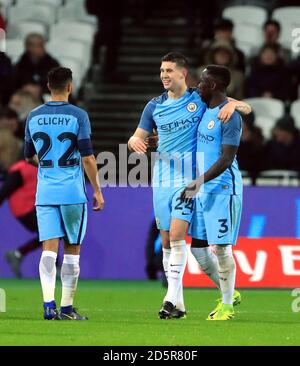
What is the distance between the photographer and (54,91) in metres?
11.4

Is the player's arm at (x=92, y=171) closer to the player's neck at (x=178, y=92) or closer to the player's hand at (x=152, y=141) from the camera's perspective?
the player's hand at (x=152, y=141)

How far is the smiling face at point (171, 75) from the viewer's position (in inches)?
463

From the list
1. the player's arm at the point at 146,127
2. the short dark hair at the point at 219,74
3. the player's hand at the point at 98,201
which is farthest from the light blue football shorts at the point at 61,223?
the short dark hair at the point at 219,74

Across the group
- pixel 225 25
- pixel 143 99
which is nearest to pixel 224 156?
pixel 225 25

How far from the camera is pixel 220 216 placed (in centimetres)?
1147

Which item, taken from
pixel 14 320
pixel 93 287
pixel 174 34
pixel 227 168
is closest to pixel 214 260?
pixel 227 168

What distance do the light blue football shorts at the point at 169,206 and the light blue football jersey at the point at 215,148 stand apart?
0.69ft

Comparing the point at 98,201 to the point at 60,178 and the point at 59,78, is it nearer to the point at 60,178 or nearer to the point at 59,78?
the point at 60,178

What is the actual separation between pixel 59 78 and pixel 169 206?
148cm

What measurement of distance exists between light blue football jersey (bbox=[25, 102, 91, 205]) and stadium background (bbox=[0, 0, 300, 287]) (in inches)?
186

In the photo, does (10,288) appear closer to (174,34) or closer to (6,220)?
(6,220)

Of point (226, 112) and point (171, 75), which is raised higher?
point (171, 75)

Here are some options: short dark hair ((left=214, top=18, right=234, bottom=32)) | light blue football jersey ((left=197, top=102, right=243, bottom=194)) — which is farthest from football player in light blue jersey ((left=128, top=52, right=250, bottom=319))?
short dark hair ((left=214, top=18, right=234, bottom=32))
